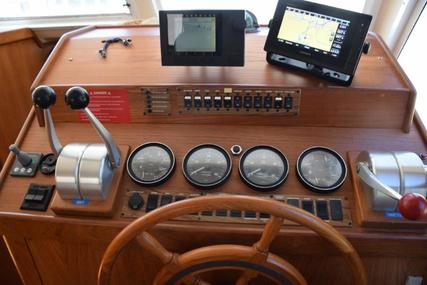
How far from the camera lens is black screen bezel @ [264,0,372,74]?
1.08 metres

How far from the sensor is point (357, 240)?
0.96 m

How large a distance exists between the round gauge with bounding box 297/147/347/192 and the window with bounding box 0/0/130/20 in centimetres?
167

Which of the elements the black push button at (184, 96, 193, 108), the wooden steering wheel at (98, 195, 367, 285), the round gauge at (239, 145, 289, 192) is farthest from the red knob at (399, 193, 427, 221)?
the black push button at (184, 96, 193, 108)

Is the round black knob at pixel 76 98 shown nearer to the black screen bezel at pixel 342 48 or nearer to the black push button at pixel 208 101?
the black push button at pixel 208 101

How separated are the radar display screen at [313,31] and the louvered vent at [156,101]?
0.42 m

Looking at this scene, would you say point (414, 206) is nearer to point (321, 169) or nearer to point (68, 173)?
point (321, 169)

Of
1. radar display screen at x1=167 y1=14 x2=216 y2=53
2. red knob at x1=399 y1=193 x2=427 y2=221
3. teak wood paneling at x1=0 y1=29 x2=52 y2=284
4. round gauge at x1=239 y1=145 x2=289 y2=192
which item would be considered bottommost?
teak wood paneling at x1=0 y1=29 x2=52 y2=284

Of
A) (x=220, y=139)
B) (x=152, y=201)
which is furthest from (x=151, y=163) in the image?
(x=220, y=139)

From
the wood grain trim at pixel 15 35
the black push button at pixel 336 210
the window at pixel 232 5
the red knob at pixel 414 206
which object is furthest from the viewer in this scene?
the window at pixel 232 5

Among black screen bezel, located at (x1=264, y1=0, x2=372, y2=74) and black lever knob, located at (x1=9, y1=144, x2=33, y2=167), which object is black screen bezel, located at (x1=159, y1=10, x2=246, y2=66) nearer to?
black screen bezel, located at (x1=264, y1=0, x2=372, y2=74)

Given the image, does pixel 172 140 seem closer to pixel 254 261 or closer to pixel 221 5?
pixel 254 261

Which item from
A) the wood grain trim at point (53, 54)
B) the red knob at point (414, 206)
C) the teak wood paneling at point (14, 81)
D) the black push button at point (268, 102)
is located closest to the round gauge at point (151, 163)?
the black push button at point (268, 102)

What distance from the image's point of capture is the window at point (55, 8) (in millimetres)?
2326

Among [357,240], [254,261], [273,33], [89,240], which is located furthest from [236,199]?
[273,33]
